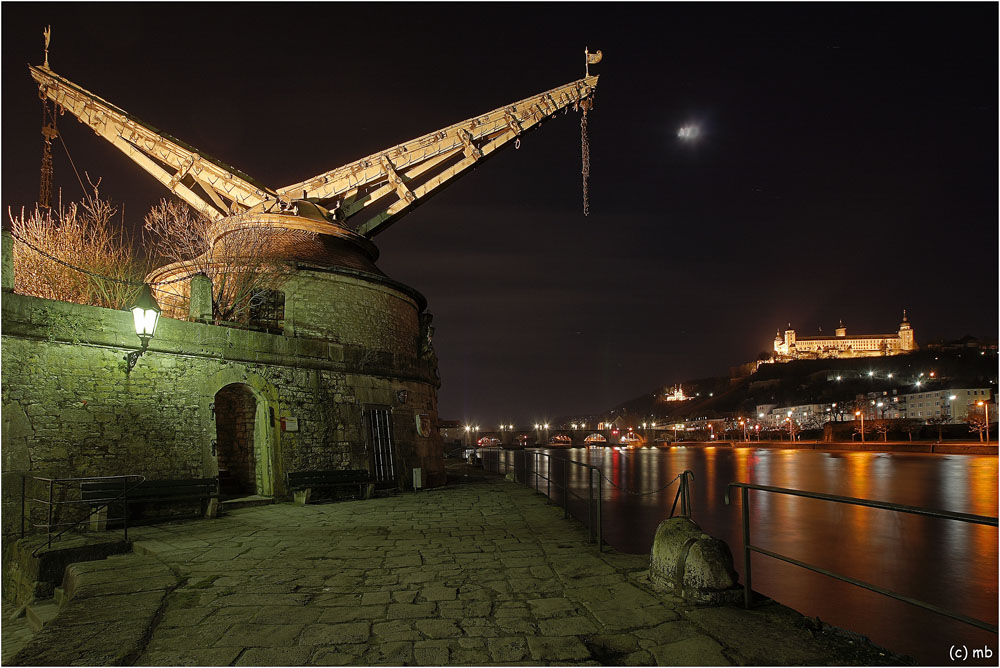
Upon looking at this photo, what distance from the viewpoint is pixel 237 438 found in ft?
43.4

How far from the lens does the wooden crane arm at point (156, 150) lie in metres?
17.5

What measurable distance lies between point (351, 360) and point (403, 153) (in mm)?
8109

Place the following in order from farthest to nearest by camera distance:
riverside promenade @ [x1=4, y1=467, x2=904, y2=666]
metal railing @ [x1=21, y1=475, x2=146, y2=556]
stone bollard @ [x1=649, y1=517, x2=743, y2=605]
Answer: metal railing @ [x1=21, y1=475, x2=146, y2=556], stone bollard @ [x1=649, y1=517, x2=743, y2=605], riverside promenade @ [x1=4, y1=467, x2=904, y2=666]

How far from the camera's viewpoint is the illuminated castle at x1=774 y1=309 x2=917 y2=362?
14888cm

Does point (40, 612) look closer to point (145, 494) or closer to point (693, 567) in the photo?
point (145, 494)

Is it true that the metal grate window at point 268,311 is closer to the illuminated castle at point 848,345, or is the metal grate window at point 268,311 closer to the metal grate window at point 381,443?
the metal grate window at point 381,443

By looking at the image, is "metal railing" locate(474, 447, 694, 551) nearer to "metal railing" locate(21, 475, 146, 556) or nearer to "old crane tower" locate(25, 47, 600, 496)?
"old crane tower" locate(25, 47, 600, 496)

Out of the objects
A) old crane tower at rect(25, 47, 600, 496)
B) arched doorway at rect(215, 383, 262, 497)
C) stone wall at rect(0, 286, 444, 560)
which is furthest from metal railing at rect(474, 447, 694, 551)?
arched doorway at rect(215, 383, 262, 497)

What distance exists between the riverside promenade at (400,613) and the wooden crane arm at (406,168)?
13192 millimetres

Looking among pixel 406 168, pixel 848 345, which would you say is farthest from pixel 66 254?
pixel 848 345

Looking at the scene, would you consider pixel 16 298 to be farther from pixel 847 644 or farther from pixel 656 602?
pixel 847 644

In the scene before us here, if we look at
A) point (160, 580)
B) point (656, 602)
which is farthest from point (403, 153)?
point (656, 602)

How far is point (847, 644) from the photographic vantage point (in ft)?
12.5

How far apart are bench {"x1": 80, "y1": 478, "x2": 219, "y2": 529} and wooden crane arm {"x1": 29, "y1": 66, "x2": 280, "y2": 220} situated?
10.1m
